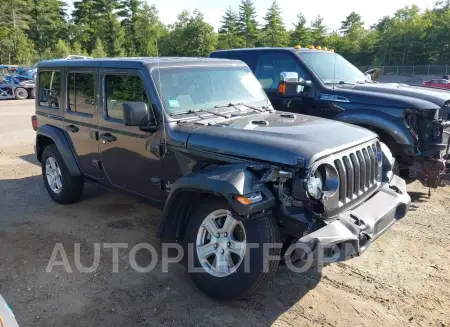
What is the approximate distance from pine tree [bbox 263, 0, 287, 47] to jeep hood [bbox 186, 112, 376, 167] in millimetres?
59248

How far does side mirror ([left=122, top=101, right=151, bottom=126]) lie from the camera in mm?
3602

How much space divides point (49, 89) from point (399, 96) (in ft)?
16.1

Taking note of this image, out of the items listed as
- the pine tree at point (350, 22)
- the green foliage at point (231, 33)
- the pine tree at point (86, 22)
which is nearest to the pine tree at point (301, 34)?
the green foliage at point (231, 33)

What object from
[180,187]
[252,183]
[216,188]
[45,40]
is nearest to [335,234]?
[252,183]

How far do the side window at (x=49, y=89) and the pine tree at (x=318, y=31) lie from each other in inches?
2163

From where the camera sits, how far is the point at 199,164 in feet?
12.0

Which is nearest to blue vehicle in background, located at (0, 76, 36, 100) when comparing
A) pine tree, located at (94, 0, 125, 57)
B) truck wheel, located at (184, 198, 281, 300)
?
truck wheel, located at (184, 198, 281, 300)

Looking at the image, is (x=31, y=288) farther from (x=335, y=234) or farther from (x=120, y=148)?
(x=335, y=234)

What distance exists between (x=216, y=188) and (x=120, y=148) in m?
1.75

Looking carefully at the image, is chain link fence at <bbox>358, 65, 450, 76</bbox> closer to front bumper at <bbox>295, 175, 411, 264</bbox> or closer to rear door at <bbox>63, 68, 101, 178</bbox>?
rear door at <bbox>63, 68, 101, 178</bbox>

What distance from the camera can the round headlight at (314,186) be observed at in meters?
3.03

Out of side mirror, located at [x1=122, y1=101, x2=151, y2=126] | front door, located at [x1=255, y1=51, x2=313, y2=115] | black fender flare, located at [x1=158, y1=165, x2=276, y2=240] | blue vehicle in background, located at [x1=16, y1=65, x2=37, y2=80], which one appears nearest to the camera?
black fender flare, located at [x1=158, y1=165, x2=276, y2=240]

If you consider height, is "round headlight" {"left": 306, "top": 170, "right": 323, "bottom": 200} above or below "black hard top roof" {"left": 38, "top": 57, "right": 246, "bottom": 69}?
below

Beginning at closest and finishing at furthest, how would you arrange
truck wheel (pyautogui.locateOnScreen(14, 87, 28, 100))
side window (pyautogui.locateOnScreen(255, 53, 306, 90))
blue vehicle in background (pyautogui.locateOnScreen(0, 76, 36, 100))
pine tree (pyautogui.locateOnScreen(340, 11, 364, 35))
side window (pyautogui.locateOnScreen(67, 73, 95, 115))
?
1. side window (pyautogui.locateOnScreen(67, 73, 95, 115))
2. side window (pyautogui.locateOnScreen(255, 53, 306, 90))
3. blue vehicle in background (pyautogui.locateOnScreen(0, 76, 36, 100))
4. truck wheel (pyautogui.locateOnScreen(14, 87, 28, 100))
5. pine tree (pyautogui.locateOnScreen(340, 11, 364, 35))
